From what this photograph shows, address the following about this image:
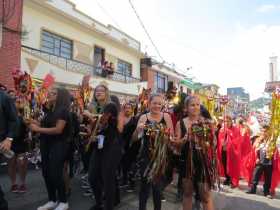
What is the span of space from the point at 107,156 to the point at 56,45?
12077 millimetres

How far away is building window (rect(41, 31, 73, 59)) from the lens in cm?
1443

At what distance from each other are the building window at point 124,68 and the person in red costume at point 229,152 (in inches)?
543

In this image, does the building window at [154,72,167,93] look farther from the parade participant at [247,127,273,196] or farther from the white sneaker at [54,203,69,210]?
the white sneaker at [54,203,69,210]

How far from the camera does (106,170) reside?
4.11m

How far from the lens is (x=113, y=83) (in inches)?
736

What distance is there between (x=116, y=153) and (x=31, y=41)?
10.5 meters

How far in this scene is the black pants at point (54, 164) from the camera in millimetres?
A: 4309

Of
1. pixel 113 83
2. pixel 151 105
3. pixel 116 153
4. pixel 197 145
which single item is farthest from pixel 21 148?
pixel 113 83

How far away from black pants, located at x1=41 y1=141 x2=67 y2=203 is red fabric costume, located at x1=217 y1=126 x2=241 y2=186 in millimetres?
4184

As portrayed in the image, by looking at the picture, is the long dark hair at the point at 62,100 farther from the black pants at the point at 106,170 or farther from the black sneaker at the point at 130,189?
Answer: the black sneaker at the point at 130,189

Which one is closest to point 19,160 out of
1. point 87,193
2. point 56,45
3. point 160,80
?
point 87,193

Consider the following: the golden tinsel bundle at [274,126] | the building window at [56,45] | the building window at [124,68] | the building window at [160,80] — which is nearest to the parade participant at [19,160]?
the golden tinsel bundle at [274,126]

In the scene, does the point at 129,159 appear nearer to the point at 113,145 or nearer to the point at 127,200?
the point at 127,200

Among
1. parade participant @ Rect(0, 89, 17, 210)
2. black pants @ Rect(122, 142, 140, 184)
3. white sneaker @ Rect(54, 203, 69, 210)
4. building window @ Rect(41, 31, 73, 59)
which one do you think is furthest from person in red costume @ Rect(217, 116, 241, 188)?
building window @ Rect(41, 31, 73, 59)
